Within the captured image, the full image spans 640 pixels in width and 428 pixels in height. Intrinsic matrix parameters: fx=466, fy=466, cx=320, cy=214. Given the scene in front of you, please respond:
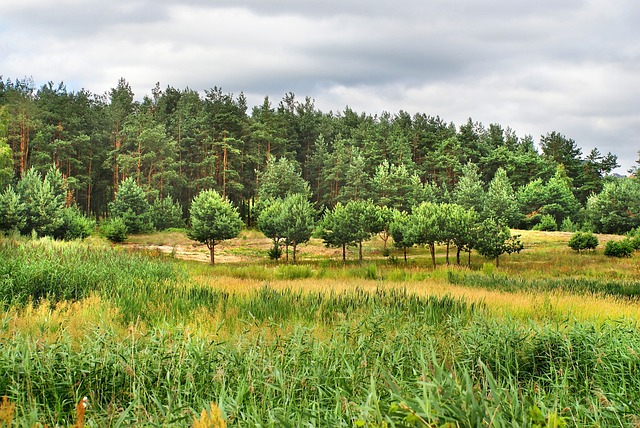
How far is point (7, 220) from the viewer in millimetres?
34281

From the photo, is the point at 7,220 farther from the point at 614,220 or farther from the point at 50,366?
the point at 614,220

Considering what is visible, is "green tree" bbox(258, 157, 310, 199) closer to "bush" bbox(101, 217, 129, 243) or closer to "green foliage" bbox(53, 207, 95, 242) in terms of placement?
"bush" bbox(101, 217, 129, 243)

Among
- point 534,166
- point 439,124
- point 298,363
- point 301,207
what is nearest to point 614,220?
point 534,166

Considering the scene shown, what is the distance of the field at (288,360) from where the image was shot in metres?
3.09

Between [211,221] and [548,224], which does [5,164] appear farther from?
[548,224]

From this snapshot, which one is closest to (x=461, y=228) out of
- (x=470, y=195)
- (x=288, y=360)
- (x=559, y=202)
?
(x=470, y=195)

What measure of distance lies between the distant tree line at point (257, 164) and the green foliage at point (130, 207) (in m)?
0.12

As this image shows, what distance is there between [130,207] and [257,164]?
21539 millimetres

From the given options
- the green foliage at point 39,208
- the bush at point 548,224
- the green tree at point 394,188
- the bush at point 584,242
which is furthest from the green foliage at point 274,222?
the bush at point 548,224

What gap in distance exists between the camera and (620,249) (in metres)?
34.5

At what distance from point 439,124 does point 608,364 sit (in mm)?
83060

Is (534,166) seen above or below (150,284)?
above

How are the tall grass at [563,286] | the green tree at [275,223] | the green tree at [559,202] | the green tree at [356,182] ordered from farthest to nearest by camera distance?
1. the green tree at [559,202]
2. the green tree at [356,182]
3. the green tree at [275,223]
4. the tall grass at [563,286]

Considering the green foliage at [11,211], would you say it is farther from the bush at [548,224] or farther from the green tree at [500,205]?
the bush at [548,224]
